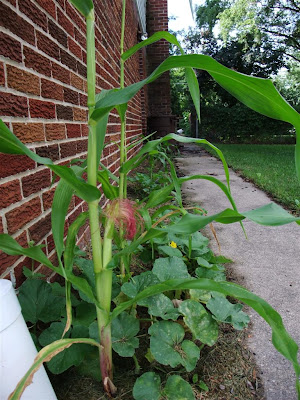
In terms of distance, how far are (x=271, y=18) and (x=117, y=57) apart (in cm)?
1205

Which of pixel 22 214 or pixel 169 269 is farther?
pixel 169 269

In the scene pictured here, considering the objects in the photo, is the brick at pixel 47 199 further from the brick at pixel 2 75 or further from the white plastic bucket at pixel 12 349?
the white plastic bucket at pixel 12 349

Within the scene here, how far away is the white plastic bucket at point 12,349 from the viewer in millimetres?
766

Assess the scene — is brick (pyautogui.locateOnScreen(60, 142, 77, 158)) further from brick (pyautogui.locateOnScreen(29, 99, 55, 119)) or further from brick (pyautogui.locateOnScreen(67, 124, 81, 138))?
brick (pyautogui.locateOnScreen(29, 99, 55, 119))

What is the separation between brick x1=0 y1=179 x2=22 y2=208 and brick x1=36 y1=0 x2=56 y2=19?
83cm

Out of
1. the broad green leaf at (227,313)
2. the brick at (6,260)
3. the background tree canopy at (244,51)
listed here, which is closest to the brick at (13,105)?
the brick at (6,260)

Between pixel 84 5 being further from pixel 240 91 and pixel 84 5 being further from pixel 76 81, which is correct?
pixel 76 81

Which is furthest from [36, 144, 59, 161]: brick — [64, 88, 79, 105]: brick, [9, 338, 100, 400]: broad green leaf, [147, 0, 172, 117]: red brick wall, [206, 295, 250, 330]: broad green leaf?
[147, 0, 172, 117]: red brick wall

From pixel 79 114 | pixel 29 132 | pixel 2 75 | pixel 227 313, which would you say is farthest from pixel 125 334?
pixel 79 114

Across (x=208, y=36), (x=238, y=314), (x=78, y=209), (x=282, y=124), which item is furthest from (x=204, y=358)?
(x=208, y=36)

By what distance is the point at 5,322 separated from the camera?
0.76 m

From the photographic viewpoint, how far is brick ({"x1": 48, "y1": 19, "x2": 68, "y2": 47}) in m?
1.57

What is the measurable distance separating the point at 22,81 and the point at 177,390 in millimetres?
1215

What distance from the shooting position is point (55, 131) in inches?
63.6
